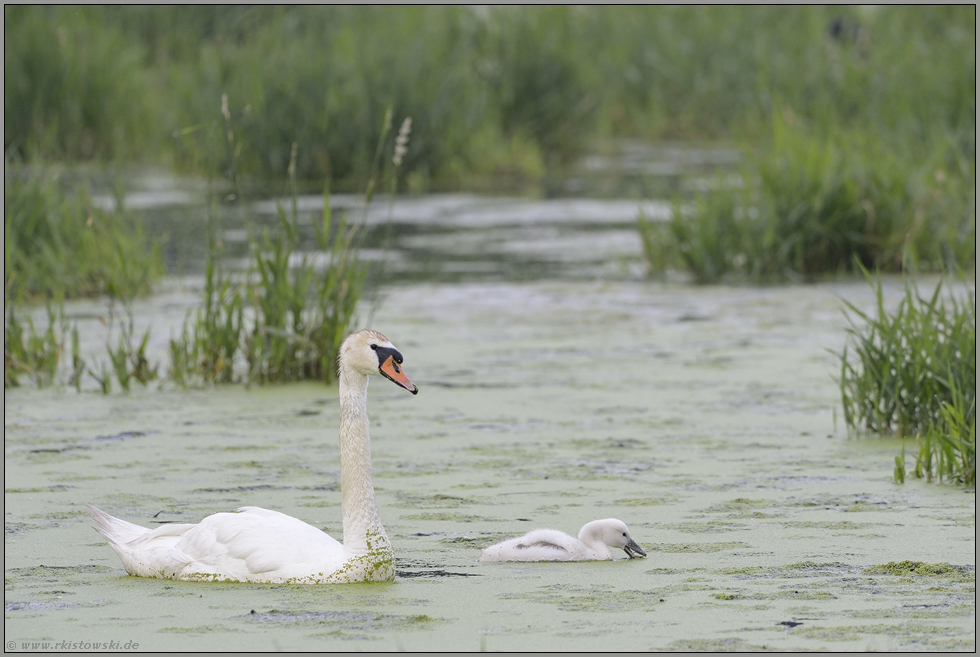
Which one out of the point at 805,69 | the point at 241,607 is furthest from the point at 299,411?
the point at 805,69

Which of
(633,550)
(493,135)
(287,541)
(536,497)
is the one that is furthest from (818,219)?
(493,135)

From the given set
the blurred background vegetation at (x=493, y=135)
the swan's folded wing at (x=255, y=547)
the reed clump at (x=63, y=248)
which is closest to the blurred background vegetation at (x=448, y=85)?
the blurred background vegetation at (x=493, y=135)

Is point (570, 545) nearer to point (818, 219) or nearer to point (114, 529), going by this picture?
point (114, 529)

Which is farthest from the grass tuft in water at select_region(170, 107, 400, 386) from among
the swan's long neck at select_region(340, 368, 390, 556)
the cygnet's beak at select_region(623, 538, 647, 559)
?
the cygnet's beak at select_region(623, 538, 647, 559)

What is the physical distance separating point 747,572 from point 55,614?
192 cm

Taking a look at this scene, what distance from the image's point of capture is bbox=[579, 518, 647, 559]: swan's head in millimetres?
4605

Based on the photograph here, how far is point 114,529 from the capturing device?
4.51 meters

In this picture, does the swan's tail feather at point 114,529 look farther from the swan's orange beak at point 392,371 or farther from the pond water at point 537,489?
the swan's orange beak at point 392,371

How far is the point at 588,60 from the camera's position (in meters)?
21.3

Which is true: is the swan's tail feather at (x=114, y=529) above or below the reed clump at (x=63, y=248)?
below

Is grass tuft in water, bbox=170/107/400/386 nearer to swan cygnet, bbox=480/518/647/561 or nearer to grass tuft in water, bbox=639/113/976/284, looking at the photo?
swan cygnet, bbox=480/518/647/561

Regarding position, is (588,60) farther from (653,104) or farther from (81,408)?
(81,408)

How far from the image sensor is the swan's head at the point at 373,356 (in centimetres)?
439

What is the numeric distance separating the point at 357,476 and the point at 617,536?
811 millimetres
